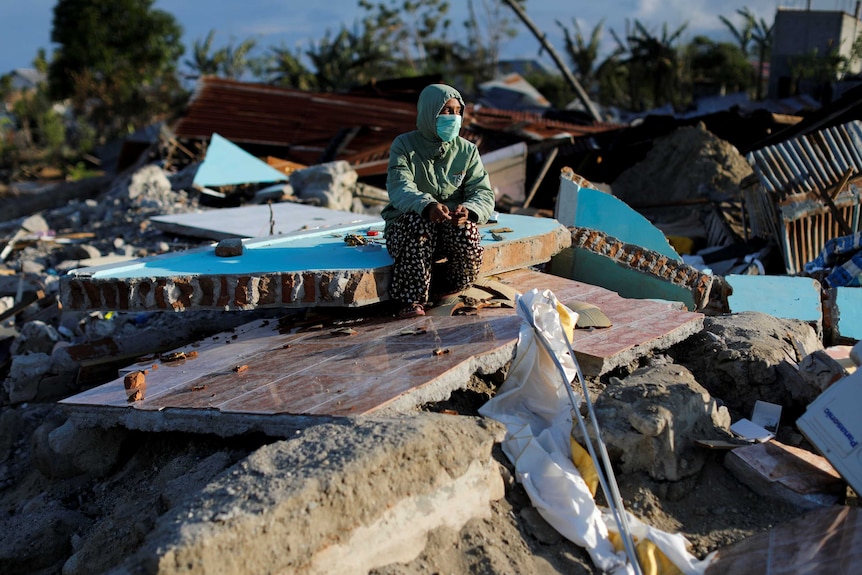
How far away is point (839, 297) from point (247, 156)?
8.39 metres

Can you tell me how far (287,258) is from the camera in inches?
192

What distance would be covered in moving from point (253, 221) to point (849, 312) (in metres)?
5.39

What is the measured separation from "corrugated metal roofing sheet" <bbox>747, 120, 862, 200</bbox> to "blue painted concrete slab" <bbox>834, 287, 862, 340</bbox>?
2600mm

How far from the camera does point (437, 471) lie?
2.92 m

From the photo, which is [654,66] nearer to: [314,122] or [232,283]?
[314,122]

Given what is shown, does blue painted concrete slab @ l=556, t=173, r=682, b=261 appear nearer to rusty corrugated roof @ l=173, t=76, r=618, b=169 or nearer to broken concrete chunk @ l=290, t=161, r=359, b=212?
broken concrete chunk @ l=290, t=161, r=359, b=212

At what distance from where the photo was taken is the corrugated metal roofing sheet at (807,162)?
8.12 meters

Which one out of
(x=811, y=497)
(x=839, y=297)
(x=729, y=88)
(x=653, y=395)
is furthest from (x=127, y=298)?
(x=729, y=88)

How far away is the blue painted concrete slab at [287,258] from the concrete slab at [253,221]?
3.91ft

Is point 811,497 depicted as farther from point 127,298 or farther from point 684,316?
point 127,298

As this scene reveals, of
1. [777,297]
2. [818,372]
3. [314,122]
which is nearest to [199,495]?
[818,372]

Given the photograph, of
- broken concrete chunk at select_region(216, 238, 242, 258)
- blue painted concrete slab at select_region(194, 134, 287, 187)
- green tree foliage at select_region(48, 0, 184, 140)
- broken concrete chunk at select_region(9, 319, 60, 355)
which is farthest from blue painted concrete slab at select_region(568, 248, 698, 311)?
green tree foliage at select_region(48, 0, 184, 140)

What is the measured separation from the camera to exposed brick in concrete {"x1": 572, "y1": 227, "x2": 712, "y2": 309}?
18.5 ft

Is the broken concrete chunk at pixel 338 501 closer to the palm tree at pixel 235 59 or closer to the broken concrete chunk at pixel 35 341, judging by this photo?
the broken concrete chunk at pixel 35 341
